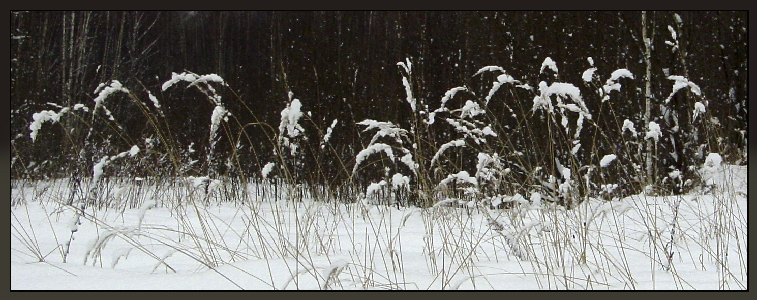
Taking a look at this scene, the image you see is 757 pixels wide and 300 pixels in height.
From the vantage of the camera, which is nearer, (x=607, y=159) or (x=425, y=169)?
(x=607, y=159)

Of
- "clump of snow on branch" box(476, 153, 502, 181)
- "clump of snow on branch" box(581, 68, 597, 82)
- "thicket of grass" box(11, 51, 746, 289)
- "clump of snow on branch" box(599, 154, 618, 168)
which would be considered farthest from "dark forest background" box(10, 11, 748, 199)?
"clump of snow on branch" box(599, 154, 618, 168)

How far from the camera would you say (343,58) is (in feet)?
14.6

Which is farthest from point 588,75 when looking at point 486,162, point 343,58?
point 343,58

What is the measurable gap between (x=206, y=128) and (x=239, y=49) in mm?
838

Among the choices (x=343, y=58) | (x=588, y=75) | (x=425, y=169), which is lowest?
(x=425, y=169)

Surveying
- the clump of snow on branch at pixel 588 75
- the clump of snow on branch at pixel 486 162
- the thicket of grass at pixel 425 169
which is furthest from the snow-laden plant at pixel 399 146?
the clump of snow on branch at pixel 588 75

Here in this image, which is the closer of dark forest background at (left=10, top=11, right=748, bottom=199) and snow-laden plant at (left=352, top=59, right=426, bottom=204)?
snow-laden plant at (left=352, top=59, right=426, bottom=204)

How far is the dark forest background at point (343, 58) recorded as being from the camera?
356 centimetres

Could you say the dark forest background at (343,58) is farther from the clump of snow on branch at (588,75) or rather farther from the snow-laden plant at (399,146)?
the clump of snow on branch at (588,75)

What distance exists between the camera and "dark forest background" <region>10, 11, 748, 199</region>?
11.7 feet

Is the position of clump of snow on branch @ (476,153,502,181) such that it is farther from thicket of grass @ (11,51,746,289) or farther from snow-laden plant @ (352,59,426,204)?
snow-laden plant @ (352,59,426,204)

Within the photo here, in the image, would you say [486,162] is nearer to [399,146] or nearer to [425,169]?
[425,169]

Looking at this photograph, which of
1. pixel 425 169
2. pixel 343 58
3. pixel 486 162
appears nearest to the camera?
pixel 486 162
